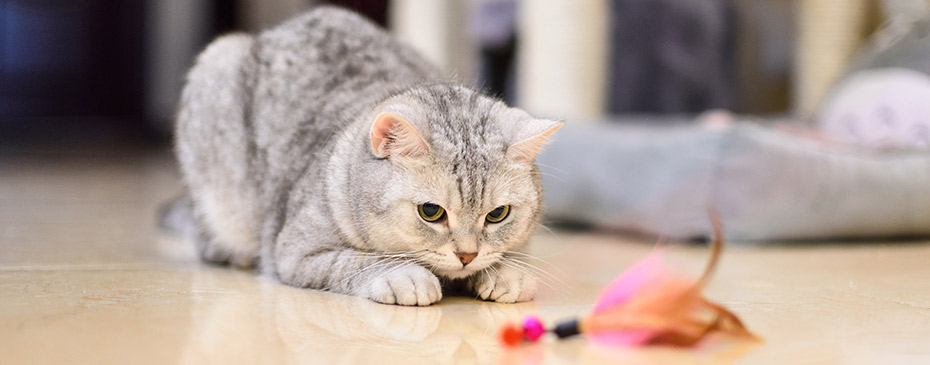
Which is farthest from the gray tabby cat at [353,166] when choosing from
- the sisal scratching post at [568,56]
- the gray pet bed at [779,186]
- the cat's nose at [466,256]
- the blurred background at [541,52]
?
the sisal scratching post at [568,56]

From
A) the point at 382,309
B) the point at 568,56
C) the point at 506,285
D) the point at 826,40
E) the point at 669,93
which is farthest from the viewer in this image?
the point at 669,93

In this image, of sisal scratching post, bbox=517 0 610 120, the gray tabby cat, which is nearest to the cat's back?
the gray tabby cat

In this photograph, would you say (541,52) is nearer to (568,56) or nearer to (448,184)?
(568,56)

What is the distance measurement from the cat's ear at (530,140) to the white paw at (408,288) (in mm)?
250

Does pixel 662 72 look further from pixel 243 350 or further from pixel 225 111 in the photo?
pixel 243 350

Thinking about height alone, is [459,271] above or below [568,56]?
below

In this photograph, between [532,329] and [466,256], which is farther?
[466,256]

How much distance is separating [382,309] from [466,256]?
6.3 inches

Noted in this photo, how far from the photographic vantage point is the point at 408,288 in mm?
1417

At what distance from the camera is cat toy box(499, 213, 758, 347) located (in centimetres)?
117

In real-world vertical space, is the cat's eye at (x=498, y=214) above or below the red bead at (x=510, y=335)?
above

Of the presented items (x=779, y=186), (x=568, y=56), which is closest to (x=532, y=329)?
(x=779, y=186)

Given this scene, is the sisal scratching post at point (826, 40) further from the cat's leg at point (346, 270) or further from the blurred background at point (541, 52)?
the cat's leg at point (346, 270)

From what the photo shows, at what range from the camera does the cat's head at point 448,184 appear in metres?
1.42
